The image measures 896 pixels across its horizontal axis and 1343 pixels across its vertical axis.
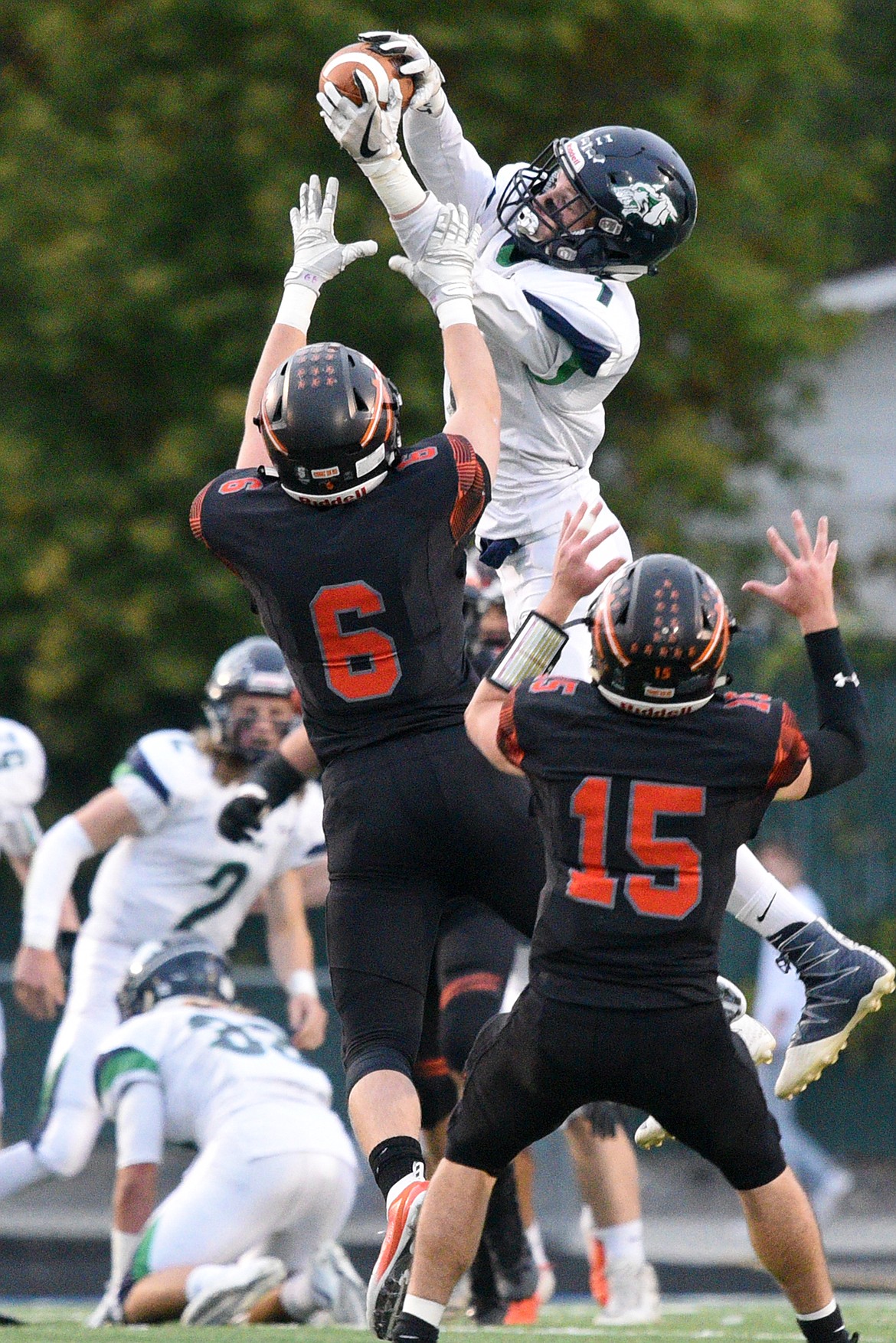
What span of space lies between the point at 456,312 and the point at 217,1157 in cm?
300

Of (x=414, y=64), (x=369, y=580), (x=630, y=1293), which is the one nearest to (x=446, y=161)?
(x=414, y=64)

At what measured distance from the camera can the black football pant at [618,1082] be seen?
4277 millimetres

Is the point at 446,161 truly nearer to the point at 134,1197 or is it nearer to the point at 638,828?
the point at 638,828

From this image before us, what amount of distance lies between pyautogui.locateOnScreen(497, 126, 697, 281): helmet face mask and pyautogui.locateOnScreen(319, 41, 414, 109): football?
18.4 inches

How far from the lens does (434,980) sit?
21.2 ft

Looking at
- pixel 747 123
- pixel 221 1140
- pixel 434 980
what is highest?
pixel 747 123

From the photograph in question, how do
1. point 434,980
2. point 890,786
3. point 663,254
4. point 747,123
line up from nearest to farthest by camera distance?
point 663,254 < point 434,980 < point 890,786 < point 747,123

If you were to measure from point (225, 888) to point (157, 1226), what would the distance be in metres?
1.57

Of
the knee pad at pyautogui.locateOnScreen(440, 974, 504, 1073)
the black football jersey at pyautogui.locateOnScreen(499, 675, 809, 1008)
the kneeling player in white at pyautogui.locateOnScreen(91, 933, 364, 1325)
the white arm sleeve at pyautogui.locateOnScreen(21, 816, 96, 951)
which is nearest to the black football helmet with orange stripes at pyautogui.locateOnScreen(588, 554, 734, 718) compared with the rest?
the black football jersey at pyautogui.locateOnScreen(499, 675, 809, 1008)

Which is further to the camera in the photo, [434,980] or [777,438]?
[777,438]

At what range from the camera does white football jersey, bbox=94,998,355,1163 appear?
6961 mm

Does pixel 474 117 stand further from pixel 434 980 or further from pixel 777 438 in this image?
pixel 434 980

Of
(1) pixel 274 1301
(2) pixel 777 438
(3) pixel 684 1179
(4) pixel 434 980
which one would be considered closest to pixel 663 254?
(4) pixel 434 980

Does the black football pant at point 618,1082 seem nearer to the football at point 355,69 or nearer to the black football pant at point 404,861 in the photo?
the black football pant at point 404,861
